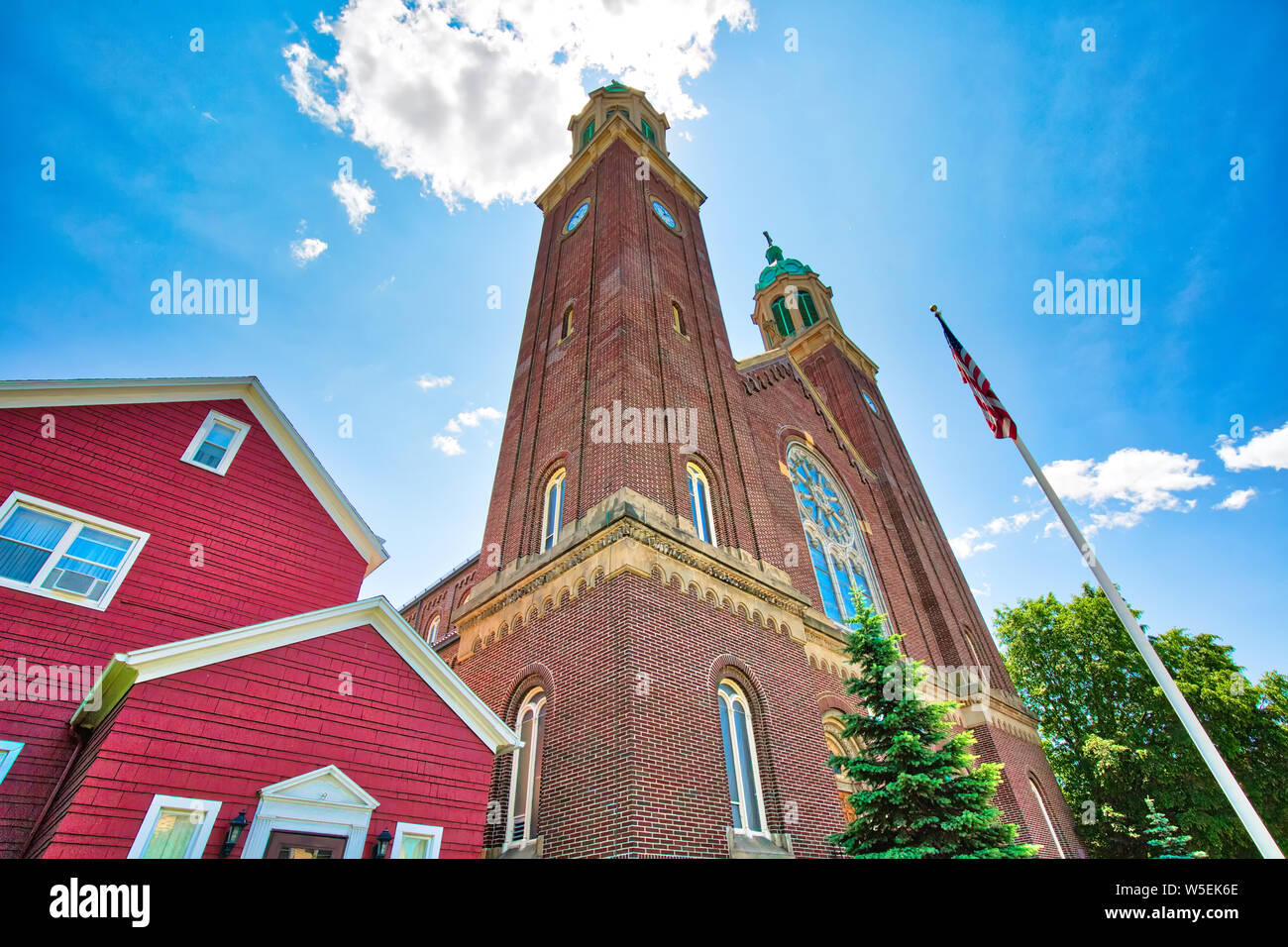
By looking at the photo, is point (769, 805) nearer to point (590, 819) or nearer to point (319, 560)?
point (590, 819)

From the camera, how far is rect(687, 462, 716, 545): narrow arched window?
13.0 meters

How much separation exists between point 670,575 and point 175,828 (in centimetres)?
706

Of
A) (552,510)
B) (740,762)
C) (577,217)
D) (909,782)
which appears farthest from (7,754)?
(577,217)

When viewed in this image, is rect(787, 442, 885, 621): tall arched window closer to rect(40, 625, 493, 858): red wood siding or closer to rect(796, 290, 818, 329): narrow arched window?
rect(40, 625, 493, 858): red wood siding

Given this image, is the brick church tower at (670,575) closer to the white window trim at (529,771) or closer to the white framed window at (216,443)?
the white window trim at (529,771)

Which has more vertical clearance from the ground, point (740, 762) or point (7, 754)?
point (740, 762)

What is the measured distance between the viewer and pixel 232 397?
12.4 metres

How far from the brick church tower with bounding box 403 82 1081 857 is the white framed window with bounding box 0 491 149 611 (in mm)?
5919

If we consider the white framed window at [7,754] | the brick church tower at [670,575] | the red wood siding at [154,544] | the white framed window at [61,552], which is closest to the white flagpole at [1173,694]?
the brick church tower at [670,575]

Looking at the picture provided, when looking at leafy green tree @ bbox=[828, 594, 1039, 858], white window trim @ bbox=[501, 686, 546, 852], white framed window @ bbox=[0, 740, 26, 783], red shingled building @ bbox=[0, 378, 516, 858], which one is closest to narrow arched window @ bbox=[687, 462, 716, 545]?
leafy green tree @ bbox=[828, 594, 1039, 858]

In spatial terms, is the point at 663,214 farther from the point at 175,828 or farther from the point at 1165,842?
the point at 1165,842

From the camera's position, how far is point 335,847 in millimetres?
7215
